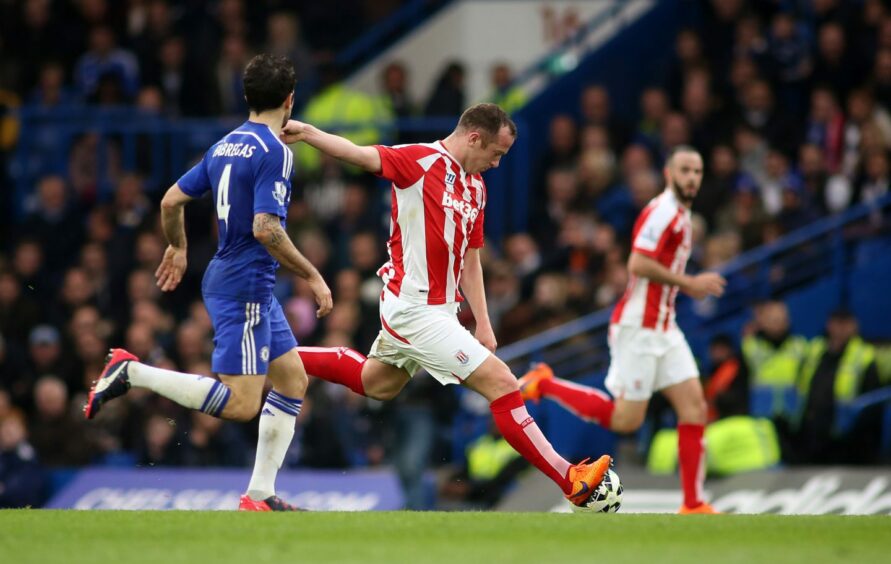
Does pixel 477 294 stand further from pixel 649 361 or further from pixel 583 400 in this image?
pixel 583 400

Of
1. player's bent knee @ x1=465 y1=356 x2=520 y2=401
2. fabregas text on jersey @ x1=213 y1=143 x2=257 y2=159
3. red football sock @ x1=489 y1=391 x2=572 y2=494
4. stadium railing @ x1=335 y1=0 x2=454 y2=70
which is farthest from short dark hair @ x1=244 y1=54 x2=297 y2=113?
stadium railing @ x1=335 y1=0 x2=454 y2=70

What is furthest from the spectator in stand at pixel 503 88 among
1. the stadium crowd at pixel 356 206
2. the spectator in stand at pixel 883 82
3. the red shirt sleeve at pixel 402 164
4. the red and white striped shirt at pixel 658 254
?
the red shirt sleeve at pixel 402 164

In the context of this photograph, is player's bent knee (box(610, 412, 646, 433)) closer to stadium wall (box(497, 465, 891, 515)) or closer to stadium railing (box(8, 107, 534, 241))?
stadium wall (box(497, 465, 891, 515))

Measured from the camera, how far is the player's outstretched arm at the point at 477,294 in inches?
394

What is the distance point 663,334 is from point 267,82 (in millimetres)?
3927

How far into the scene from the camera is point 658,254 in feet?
38.0

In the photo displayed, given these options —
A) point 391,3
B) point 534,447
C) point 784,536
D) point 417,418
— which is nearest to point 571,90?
point 391,3

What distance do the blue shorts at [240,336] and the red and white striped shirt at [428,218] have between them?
88cm

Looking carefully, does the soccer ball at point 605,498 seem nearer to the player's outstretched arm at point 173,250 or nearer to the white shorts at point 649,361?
the white shorts at point 649,361

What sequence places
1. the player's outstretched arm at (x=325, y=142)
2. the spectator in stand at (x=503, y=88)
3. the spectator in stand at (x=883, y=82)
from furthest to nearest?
the spectator in stand at (x=503, y=88), the spectator in stand at (x=883, y=82), the player's outstretched arm at (x=325, y=142)

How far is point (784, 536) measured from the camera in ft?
27.4

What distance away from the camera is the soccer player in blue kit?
29.3 ft

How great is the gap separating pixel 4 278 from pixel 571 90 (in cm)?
698

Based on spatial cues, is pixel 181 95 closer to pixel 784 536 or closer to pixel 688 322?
pixel 688 322
